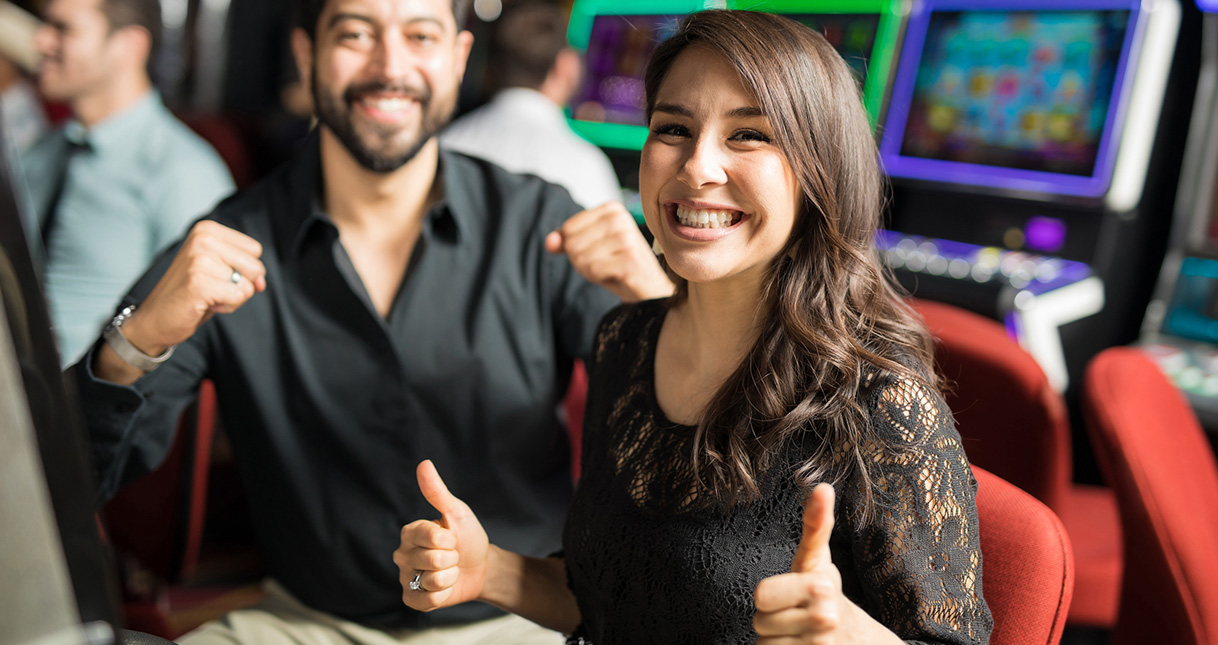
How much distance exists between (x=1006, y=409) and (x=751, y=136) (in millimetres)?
763

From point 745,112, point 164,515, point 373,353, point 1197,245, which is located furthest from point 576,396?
point 1197,245

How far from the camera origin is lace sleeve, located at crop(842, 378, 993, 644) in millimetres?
809

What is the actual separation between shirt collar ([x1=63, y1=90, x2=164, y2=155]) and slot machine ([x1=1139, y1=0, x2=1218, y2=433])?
2679mm

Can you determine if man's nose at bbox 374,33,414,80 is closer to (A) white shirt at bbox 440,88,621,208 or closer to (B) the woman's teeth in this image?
(B) the woman's teeth

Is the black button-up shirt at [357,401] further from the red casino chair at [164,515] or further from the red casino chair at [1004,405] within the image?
the red casino chair at [1004,405]

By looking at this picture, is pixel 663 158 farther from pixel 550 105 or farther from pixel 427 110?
pixel 550 105

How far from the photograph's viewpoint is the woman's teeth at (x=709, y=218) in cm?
93

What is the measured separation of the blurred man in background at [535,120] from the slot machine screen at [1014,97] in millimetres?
969

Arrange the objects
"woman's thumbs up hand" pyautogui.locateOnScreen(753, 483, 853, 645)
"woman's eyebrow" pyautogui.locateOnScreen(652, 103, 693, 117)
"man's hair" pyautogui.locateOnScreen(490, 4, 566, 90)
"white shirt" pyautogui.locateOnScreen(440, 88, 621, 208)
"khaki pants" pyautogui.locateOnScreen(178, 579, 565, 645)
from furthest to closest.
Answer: "man's hair" pyautogui.locateOnScreen(490, 4, 566, 90) → "white shirt" pyautogui.locateOnScreen(440, 88, 621, 208) → "khaki pants" pyautogui.locateOnScreen(178, 579, 565, 645) → "woman's eyebrow" pyautogui.locateOnScreen(652, 103, 693, 117) → "woman's thumbs up hand" pyautogui.locateOnScreen(753, 483, 853, 645)

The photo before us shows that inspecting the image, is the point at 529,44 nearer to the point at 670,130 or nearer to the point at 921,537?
the point at 670,130

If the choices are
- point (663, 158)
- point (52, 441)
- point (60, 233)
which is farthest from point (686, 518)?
point (60, 233)

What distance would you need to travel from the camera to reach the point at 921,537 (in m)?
0.81

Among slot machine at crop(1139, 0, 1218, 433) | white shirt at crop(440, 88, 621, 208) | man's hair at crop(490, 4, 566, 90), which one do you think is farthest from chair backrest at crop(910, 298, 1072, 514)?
man's hair at crop(490, 4, 566, 90)

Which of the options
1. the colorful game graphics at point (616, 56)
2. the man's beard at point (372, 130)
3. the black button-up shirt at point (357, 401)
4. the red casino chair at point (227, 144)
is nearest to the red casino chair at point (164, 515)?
the black button-up shirt at point (357, 401)
